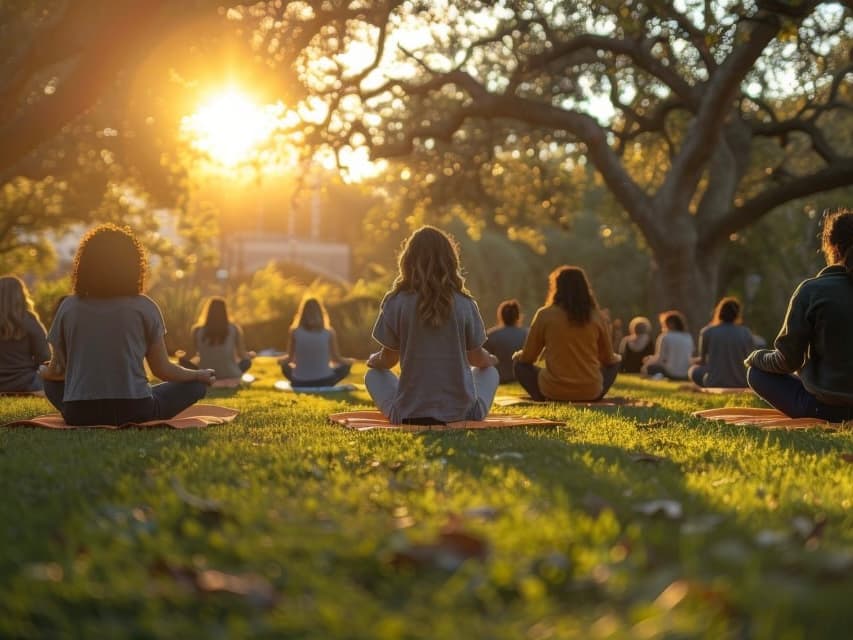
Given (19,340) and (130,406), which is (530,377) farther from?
(19,340)

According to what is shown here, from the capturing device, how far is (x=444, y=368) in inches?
324

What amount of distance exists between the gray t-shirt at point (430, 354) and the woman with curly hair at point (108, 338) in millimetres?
1511

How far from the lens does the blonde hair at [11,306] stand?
1161 cm

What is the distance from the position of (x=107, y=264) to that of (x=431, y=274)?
244cm

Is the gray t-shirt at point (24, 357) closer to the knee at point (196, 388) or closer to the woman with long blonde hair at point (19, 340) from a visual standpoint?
the woman with long blonde hair at point (19, 340)

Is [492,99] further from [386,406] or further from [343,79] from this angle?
[386,406]

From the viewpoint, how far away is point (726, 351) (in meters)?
14.8

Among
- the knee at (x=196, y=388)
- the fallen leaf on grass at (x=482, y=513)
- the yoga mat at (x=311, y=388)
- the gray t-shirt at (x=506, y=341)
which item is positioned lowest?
the yoga mat at (x=311, y=388)

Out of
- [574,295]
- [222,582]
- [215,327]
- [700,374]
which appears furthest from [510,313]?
[222,582]

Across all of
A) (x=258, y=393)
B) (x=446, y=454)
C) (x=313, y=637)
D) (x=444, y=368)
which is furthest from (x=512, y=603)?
(x=258, y=393)

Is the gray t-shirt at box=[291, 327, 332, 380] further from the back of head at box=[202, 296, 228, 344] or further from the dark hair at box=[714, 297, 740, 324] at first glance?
the dark hair at box=[714, 297, 740, 324]

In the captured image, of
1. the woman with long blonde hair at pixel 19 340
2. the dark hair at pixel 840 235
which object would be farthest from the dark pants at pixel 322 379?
the dark hair at pixel 840 235

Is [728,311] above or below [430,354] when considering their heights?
above

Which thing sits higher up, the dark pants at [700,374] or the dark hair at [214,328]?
the dark hair at [214,328]
